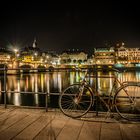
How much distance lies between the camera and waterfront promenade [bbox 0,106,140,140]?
10.8ft

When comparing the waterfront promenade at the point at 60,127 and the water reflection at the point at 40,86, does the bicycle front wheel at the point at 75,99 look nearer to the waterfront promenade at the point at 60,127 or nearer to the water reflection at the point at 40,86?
the waterfront promenade at the point at 60,127

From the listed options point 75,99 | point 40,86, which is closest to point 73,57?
point 40,86

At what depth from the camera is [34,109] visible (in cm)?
520

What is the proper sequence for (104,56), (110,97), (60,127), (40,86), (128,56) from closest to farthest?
(60,127), (110,97), (40,86), (128,56), (104,56)

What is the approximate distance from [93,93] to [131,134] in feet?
4.44

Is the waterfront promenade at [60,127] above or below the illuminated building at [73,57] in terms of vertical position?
below

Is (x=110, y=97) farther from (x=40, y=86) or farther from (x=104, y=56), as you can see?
(x=104, y=56)

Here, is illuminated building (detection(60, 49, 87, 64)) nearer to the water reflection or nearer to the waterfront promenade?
the water reflection

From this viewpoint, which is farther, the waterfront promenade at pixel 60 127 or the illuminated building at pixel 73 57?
the illuminated building at pixel 73 57

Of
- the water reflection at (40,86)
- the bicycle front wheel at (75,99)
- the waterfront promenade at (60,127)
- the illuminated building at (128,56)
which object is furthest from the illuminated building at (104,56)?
the waterfront promenade at (60,127)

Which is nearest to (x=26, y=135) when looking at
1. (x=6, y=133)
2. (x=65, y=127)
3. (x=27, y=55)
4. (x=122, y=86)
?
(x=6, y=133)

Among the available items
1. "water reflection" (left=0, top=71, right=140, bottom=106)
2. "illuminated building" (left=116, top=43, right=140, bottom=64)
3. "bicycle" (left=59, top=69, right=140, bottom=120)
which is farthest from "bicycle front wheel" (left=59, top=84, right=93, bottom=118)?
"illuminated building" (left=116, top=43, right=140, bottom=64)

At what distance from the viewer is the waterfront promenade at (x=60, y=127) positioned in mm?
3297

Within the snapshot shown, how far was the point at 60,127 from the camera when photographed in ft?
12.4
